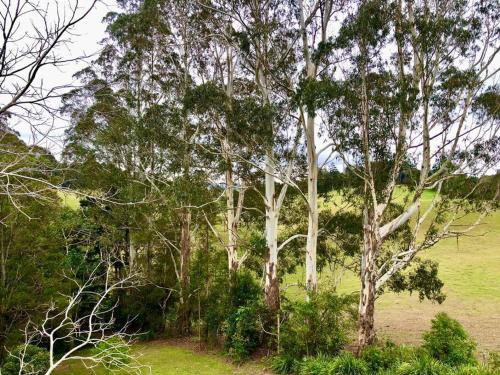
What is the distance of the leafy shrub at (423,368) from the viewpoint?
8961 mm

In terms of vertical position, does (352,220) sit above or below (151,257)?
above

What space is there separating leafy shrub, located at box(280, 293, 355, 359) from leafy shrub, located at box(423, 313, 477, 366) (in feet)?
7.30

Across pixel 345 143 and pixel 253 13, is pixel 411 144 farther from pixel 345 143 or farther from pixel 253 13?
pixel 253 13

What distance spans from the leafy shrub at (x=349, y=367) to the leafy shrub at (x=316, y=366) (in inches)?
5.6

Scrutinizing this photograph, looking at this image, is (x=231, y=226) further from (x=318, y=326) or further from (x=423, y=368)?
(x=423, y=368)

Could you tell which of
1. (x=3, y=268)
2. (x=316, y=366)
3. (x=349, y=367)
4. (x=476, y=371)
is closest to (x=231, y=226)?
(x=316, y=366)

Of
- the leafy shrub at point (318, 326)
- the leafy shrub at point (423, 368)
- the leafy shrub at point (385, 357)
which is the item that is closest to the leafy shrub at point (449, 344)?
the leafy shrub at point (385, 357)

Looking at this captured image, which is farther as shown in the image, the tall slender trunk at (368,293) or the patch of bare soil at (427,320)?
the patch of bare soil at (427,320)

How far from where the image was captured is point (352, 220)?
16625mm

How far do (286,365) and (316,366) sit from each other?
1.39 metres

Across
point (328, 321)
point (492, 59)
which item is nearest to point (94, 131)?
point (328, 321)

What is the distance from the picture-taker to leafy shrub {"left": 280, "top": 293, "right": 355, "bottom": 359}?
11.4m

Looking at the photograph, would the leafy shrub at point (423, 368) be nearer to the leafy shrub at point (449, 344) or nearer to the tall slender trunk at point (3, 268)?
the leafy shrub at point (449, 344)

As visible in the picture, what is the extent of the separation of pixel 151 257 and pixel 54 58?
682 inches
